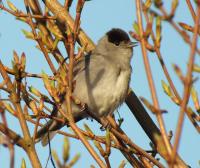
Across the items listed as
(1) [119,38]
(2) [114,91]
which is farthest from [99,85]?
(1) [119,38]

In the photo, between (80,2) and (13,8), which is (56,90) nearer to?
(80,2)

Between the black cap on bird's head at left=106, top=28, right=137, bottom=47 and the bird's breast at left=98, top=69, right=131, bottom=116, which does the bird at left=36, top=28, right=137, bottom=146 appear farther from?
the black cap on bird's head at left=106, top=28, right=137, bottom=47

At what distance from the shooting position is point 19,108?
3.14 meters

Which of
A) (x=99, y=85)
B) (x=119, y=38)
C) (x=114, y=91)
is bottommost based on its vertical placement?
(x=114, y=91)

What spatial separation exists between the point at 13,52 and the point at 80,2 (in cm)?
62

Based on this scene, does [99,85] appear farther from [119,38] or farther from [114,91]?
[119,38]

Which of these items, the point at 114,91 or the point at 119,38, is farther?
the point at 119,38

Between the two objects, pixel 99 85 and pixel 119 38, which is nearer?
pixel 99 85

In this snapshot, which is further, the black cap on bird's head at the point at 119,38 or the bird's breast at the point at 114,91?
the black cap on bird's head at the point at 119,38

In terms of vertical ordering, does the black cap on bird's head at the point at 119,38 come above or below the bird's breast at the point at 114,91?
above

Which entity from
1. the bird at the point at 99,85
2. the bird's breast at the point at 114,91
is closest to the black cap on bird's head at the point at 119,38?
the bird at the point at 99,85

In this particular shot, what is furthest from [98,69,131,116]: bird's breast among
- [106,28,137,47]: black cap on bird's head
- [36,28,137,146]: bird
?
[106,28,137,47]: black cap on bird's head

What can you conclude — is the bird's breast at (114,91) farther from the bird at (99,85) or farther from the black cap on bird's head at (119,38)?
the black cap on bird's head at (119,38)

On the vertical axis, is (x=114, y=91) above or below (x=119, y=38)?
below
